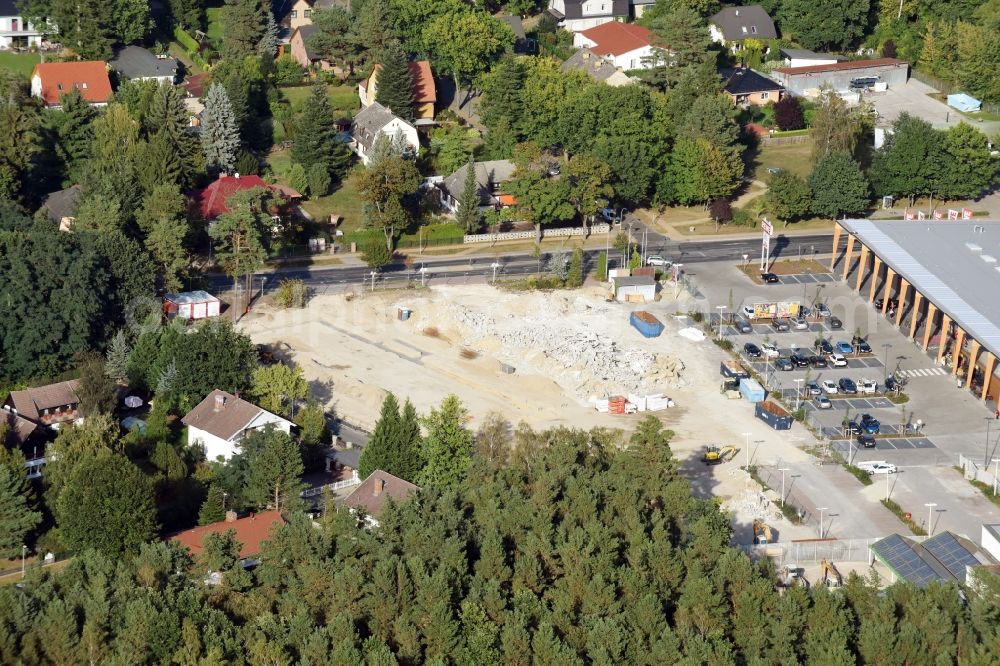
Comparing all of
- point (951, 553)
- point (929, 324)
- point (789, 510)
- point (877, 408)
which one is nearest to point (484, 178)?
point (929, 324)

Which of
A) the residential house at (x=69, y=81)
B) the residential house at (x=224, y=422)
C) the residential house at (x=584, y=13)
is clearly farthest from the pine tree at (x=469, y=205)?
the residential house at (x=584, y=13)

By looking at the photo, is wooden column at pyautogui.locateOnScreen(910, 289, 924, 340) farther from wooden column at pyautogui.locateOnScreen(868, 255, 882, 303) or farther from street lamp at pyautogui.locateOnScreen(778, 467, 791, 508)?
street lamp at pyautogui.locateOnScreen(778, 467, 791, 508)

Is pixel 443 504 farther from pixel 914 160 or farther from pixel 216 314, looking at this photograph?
pixel 914 160

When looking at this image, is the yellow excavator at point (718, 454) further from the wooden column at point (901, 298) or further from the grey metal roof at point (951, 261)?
the wooden column at point (901, 298)

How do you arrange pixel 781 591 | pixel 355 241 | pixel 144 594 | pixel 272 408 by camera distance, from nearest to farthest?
1. pixel 144 594
2. pixel 781 591
3. pixel 272 408
4. pixel 355 241

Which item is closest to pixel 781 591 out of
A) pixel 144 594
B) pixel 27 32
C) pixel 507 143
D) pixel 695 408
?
pixel 695 408

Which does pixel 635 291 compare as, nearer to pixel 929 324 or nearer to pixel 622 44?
pixel 929 324
